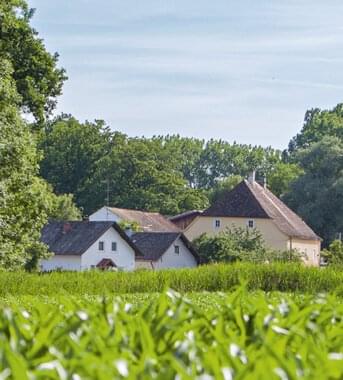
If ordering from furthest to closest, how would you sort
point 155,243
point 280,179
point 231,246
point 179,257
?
point 280,179 < point 155,243 < point 179,257 < point 231,246

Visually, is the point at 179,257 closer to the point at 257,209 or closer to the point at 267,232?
the point at 267,232

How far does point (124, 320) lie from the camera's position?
16.1 ft

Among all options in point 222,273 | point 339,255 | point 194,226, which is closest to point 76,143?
point 194,226

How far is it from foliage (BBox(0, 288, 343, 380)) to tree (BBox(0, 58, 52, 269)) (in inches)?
1256

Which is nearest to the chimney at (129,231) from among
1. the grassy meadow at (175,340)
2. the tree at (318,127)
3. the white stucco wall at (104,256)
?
the white stucco wall at (104,256)

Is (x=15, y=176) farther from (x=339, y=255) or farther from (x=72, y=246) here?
(x=72, y=246)

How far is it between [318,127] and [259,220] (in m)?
63.3

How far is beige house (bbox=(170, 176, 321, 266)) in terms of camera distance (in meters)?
77.9

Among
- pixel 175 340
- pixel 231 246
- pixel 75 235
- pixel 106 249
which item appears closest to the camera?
Answer: pixel 175 340

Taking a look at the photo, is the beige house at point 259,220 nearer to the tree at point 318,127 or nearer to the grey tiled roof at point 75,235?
the grey tiled roof at point 75,235

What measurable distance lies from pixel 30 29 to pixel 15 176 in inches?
269

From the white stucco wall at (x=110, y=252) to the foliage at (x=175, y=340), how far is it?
64994 mm

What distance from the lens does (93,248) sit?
7119 centimetres

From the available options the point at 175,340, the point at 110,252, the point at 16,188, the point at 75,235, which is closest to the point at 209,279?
the point at 16,188
